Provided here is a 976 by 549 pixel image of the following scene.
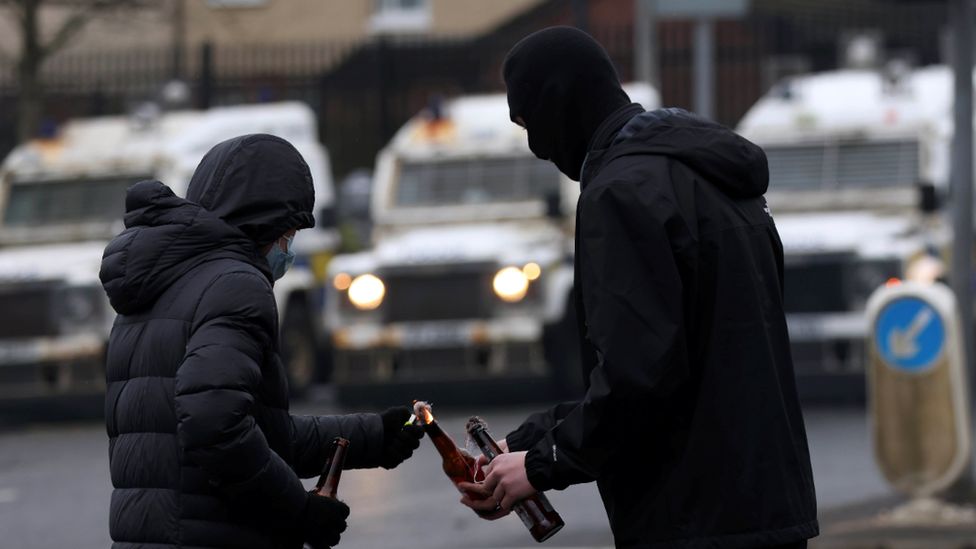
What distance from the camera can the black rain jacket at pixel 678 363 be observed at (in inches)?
136

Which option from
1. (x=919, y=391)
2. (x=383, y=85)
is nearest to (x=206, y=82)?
(x=383, y=85)

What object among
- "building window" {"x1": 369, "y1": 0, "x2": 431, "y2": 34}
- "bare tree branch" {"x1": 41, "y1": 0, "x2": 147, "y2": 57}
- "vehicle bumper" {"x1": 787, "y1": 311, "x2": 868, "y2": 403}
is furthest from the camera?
"building window" {"x1": 369, "y1": 0, "x2": 431, "y2": 34}

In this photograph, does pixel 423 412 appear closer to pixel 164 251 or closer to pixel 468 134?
pixel 164 251

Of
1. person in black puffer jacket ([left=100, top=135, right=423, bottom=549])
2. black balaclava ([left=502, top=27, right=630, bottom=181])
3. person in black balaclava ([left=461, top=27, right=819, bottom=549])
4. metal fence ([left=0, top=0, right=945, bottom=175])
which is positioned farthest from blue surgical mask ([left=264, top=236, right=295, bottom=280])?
metal fence ([left=0, top=0, right=945, bottom=175])

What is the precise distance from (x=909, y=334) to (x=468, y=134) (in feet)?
24.1

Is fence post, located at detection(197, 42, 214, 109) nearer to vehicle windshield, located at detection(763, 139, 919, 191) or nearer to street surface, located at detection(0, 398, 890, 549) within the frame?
street surface, located at detection(0, 398, 890, 549)

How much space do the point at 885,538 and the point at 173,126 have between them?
382 inches

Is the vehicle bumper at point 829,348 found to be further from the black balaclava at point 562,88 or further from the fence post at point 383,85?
the fence post at point 383,85

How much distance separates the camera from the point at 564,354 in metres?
14.5

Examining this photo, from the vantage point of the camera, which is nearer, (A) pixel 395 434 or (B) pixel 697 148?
(B) pixel 697 148

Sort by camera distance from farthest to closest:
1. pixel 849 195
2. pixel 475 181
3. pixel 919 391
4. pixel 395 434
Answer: pixel 475 181 < pixel 849 195 < pixel 919 391 < pixel 395 434

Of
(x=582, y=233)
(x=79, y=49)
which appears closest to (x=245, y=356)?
(x=582, y=233)

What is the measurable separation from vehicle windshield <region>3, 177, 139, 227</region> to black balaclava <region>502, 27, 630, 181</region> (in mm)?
12465

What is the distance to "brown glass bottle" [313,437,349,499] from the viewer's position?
13.1ft
